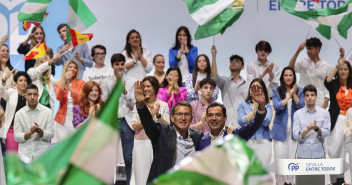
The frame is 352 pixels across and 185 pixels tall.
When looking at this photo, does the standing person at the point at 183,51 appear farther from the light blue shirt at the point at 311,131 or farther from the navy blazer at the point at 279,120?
the light blue shirt at the point at 311,131

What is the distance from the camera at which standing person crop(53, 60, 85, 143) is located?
9359 millimetres

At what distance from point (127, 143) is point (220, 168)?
22.4ft

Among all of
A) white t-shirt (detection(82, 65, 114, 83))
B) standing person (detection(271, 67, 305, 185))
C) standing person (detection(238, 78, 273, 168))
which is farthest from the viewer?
white t-shirt (detection(82, 65, 114, 83))

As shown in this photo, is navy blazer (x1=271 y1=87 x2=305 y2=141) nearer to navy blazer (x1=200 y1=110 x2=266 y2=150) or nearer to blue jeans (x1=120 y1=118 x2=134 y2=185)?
blue jeans (x1=120 y1=118 x2=134 y2=185)

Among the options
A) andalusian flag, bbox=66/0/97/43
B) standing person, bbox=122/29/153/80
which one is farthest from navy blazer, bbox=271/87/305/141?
andalusian flag, bbox=66/0/97/43

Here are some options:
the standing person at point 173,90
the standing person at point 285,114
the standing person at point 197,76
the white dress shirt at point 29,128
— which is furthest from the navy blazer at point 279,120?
the white dress shirt at point 29,128

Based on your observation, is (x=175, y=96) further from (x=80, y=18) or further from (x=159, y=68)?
(x=80, y=18)

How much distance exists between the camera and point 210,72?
9625 millimetres

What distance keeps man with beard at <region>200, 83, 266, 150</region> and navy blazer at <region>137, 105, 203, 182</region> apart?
0.46ft

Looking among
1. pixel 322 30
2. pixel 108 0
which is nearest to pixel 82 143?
pixel 322 30

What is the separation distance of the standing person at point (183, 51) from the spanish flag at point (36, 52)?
5.00 ft

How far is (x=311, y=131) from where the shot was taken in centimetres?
912

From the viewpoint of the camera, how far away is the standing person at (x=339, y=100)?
9.59 m

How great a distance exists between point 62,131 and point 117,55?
3.45 feet
